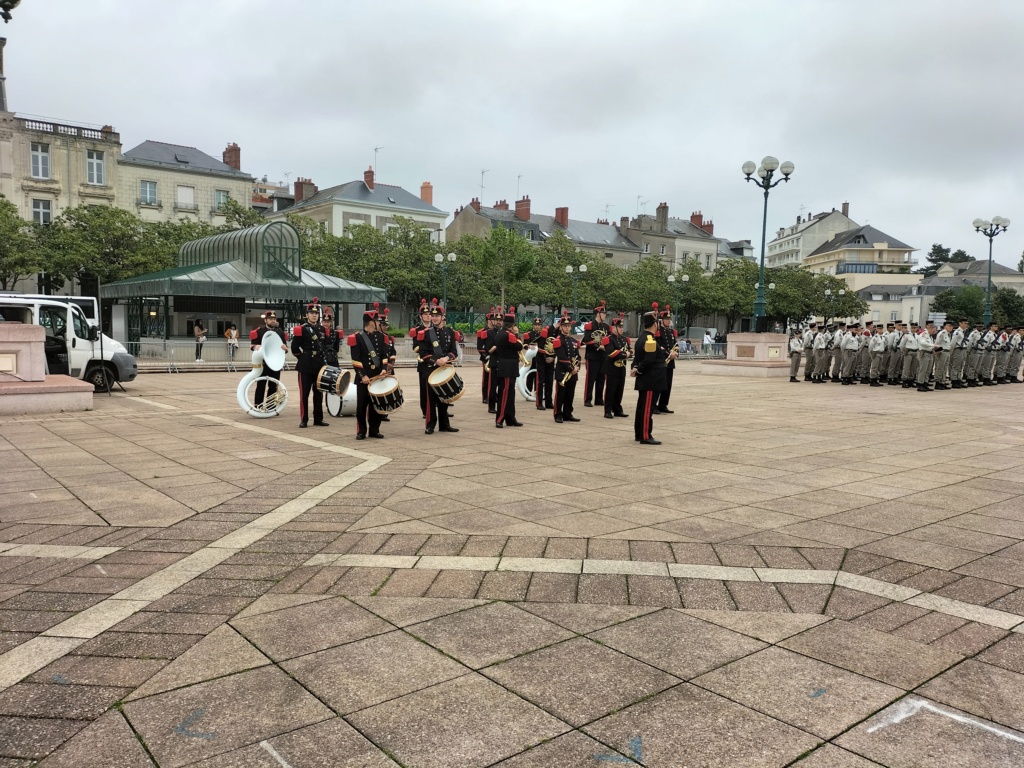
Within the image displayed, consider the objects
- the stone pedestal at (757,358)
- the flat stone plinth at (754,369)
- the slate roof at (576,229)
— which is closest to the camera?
the flat stone plinth at (754,369)

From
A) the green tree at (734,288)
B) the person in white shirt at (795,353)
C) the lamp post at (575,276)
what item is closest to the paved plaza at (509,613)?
the person in white shirt at (795,353)

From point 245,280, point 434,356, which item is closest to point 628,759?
point 434,356

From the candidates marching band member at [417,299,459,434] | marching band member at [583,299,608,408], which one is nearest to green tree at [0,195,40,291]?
marching band member at [583,299,608,408]

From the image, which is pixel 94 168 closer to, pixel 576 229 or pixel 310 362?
pixel 576 229

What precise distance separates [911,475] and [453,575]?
19.1ft

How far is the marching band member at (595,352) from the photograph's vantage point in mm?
14562

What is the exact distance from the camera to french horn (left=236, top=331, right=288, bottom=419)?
13072mm

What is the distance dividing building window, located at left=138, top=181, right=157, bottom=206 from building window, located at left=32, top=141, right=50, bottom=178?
6079 mm

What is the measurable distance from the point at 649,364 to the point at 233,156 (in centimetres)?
5825

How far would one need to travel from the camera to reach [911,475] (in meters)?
8.23

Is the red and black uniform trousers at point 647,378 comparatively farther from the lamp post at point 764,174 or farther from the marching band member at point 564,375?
the lamp post at point 764,174

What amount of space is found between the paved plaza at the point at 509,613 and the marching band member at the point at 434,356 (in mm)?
2535

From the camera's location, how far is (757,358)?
88.6 feet

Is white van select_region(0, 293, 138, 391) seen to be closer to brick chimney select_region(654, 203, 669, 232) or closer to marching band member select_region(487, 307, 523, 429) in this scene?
marching band member select_region(487, 307, 523, 429)
